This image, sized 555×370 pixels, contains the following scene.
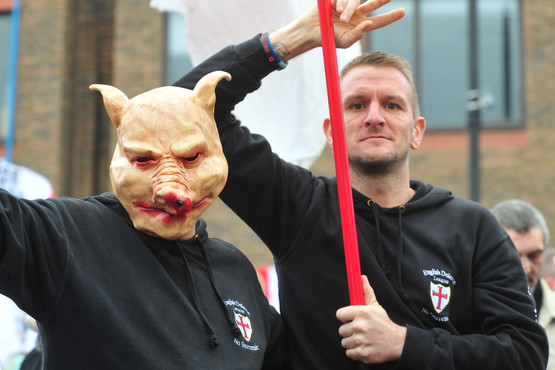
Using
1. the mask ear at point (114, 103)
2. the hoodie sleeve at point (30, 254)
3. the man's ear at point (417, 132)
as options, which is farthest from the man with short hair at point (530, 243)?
the hoodie sleeve at point (30, 254)

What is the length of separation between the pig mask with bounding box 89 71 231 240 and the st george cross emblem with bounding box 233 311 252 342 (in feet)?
1.12

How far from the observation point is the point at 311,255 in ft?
9.73

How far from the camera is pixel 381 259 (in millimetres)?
2947

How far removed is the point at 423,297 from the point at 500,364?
34 cm

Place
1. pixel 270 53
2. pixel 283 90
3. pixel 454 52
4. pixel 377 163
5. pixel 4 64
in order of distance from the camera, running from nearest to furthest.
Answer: pixel 270 53 < pixel 377 163 < pixel 283 90 < pixel 454 52 < pixel 4 64

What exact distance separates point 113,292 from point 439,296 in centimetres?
115

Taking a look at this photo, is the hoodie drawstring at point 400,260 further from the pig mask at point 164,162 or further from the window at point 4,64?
the window at point 4,64

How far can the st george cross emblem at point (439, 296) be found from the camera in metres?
2.87

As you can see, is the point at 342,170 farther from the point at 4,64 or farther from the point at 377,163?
the point at 4,64

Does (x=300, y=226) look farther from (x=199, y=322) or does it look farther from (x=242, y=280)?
(x=199, y=322)

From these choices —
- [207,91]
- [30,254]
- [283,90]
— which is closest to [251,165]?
[207,91]

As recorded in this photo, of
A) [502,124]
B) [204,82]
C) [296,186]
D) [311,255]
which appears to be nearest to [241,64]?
[204,82]

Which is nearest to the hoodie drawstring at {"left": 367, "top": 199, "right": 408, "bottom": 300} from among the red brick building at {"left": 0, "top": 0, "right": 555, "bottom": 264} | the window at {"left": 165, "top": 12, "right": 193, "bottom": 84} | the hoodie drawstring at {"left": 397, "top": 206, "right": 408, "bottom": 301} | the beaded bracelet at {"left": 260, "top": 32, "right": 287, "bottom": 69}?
the hoodie drawstring at {"left": 397, "top": 206, "right": 408, "bottom": 301}

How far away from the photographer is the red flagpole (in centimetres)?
266
